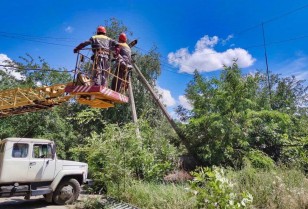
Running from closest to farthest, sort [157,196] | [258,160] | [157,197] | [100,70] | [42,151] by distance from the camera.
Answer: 1. [100,70]
2. [157,197]
3. [157,196]
4. [42,151]
5. [258,160]

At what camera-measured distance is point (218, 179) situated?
5.66m

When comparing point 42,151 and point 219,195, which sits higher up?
point 42,151

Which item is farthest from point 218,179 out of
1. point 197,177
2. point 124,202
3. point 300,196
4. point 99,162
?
point 99,162

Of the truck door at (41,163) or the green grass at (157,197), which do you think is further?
the truck door at (41,163)

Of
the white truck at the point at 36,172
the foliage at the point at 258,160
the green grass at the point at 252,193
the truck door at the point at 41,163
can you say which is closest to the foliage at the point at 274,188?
the green grass at the point at 252,193

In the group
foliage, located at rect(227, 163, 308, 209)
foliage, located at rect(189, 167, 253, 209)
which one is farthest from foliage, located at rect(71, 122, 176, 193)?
foliage, located at rect(189, 167, 253, 209)

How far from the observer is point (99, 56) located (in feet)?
25.8

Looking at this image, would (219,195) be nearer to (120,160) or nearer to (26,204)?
(120,160)

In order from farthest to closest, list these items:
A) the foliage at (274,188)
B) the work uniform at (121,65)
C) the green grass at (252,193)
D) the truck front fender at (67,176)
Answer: the truck front fender at (67,176), the work uniform at (121,65), the green grass at (252,193), the foliage at (274,188)

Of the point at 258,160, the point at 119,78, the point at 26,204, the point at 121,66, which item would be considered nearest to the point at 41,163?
the point at 26,204

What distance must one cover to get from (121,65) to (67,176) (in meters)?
5.29

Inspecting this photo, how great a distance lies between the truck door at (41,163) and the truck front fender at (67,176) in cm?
21

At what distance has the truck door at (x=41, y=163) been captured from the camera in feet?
34.0

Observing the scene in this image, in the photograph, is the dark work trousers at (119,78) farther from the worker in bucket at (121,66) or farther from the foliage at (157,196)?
the foliage at (157,196)
